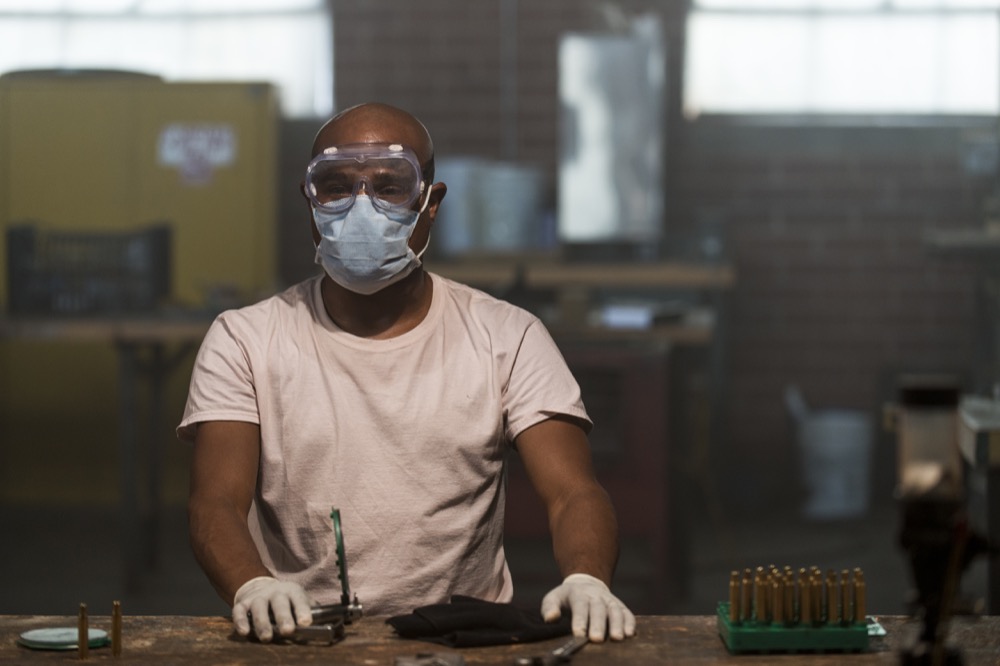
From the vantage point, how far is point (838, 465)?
573 cm

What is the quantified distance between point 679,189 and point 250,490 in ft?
14.8

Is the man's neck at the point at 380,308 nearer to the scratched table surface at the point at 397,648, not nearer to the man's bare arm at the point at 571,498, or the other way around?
the man's bare arm at the point at 571,498

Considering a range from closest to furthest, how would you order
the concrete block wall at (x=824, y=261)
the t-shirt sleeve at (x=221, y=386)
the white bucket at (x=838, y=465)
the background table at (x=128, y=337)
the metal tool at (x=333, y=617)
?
the metal tool at (x=333, y=617) < the t-shirt sleeve at (x=221, y=386) < the background table at (x=128, y=337) < the white bucket at (x=838, y=465) < the concrete block wall at (x=824, y=261)

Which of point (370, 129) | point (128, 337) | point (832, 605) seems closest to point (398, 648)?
point (832, 605)

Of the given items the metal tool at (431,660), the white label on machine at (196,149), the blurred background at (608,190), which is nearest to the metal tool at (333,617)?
the metal tool at (431,660)

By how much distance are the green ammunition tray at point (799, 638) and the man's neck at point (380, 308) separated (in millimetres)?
773

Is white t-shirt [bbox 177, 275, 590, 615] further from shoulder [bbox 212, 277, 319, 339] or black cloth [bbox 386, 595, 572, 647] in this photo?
black cloth [bbox 386, 595, 572, 647]

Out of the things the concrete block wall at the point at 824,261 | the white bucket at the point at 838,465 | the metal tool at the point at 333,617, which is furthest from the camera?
the concrete block wall at the point at 824,261

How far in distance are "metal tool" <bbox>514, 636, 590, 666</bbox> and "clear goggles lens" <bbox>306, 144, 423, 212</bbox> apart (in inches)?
30.6

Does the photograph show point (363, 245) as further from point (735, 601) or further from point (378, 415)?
point (735, 601)

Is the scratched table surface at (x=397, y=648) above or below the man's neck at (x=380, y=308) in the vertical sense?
below

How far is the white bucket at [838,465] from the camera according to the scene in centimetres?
568

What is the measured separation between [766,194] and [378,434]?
177 inches

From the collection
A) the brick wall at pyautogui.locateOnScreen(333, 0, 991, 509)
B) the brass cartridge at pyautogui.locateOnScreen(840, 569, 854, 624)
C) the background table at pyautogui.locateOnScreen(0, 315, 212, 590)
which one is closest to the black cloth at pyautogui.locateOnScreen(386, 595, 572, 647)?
the brass cartridge at pyautogui.locateOnScreen(840, 569, 854, 624)
